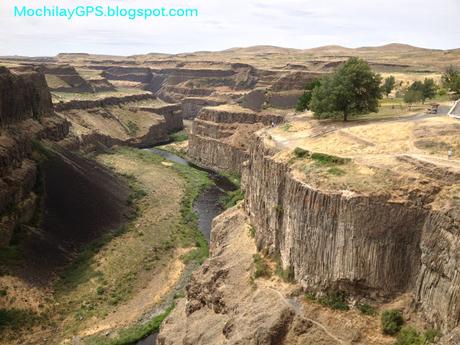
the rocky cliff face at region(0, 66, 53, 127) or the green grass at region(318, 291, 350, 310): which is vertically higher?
the rocky cliff face at region(0, 66, 53, 127)

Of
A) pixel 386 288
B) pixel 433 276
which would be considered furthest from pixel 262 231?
pixel 433 276

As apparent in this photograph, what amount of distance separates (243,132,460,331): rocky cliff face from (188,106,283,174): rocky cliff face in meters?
54.5

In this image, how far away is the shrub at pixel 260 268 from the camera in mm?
33031

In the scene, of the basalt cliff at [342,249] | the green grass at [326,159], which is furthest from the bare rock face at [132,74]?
the green grass at [326,159]

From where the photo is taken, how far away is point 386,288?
26516mm

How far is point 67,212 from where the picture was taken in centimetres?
5338

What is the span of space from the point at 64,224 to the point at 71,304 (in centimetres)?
1273

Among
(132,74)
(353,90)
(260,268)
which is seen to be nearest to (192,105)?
(132,74)

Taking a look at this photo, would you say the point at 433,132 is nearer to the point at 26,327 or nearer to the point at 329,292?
the point at 329,292

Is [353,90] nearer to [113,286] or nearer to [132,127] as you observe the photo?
[113,286]

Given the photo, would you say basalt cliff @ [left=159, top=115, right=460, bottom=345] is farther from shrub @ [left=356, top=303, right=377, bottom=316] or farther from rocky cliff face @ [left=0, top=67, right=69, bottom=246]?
rocky cliff face @ [left=0, top=67, right=69, bottom=246]

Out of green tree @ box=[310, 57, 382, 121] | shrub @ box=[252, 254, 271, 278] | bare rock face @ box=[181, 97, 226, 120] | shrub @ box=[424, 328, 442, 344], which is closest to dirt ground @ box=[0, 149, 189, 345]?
shrub @ box=[252, 254, 271, 278]

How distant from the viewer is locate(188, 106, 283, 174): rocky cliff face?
88000 mm

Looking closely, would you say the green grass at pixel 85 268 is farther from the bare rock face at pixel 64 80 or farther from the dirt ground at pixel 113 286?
the bare rock face at pixel 64 80
